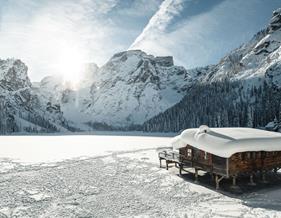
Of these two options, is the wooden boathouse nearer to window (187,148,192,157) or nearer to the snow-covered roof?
the snow-covered roof

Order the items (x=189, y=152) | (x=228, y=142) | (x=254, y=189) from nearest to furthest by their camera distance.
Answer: (x=228, y=142) → (x=254, y=189) → (x=189, y=152)

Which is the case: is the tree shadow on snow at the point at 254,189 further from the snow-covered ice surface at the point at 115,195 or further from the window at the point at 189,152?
the window at the point at 189,152

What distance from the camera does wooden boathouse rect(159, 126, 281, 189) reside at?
32.1 m

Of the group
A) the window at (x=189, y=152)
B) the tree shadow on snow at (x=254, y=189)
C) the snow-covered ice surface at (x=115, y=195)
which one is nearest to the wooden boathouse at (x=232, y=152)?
the window at (x=189, y=152)

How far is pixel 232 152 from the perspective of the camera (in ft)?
103

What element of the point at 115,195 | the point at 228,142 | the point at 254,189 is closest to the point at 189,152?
the point at 228,142

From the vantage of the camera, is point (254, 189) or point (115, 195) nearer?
point (115, 195)

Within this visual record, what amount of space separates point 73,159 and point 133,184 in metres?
20.6

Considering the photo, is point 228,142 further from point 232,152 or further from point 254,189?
point 254,189

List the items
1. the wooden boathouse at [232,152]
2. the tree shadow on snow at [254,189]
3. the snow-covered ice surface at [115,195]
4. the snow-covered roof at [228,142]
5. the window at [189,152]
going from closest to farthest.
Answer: the snow-covered ice surface at [115,195] < the tree shadow on snow at [254,189] < the snow-covered roof at [228,142] < the wooden boathouse at [232,152] < the window at [189,152]

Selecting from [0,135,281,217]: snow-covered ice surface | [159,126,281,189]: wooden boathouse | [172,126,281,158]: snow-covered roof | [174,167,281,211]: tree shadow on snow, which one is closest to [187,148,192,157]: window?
[159,126,281,189]: wooden boathouse

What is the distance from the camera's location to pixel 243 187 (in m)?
32.9

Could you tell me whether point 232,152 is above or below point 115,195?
above

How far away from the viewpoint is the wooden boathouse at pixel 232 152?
32.1 m
